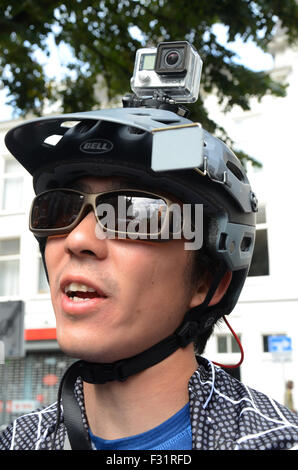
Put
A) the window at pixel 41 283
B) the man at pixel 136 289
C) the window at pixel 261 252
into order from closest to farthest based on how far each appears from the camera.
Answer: the man at pixel 136 289 → the window at pixel 261 252 → the window at pixel 41 283

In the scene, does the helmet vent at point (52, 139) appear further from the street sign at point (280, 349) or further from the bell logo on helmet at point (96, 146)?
the street sign at point (280, 349)

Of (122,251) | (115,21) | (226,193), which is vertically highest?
(115,21)

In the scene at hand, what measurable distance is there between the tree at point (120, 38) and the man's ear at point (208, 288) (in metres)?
3.44

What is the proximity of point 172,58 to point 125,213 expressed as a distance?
773 mm

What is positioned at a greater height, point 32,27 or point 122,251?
point 32,27

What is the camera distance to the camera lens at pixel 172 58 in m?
2.04

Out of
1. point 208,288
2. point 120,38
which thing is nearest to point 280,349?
point 120,38

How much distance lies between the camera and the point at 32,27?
15.5ft

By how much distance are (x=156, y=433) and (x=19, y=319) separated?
439 cm

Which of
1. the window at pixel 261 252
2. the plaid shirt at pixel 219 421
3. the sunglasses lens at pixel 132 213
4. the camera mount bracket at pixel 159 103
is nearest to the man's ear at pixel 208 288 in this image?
the plaid shirt at pixel 219 421

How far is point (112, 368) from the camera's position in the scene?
161 cm

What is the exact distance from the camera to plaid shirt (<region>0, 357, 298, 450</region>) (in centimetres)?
149
